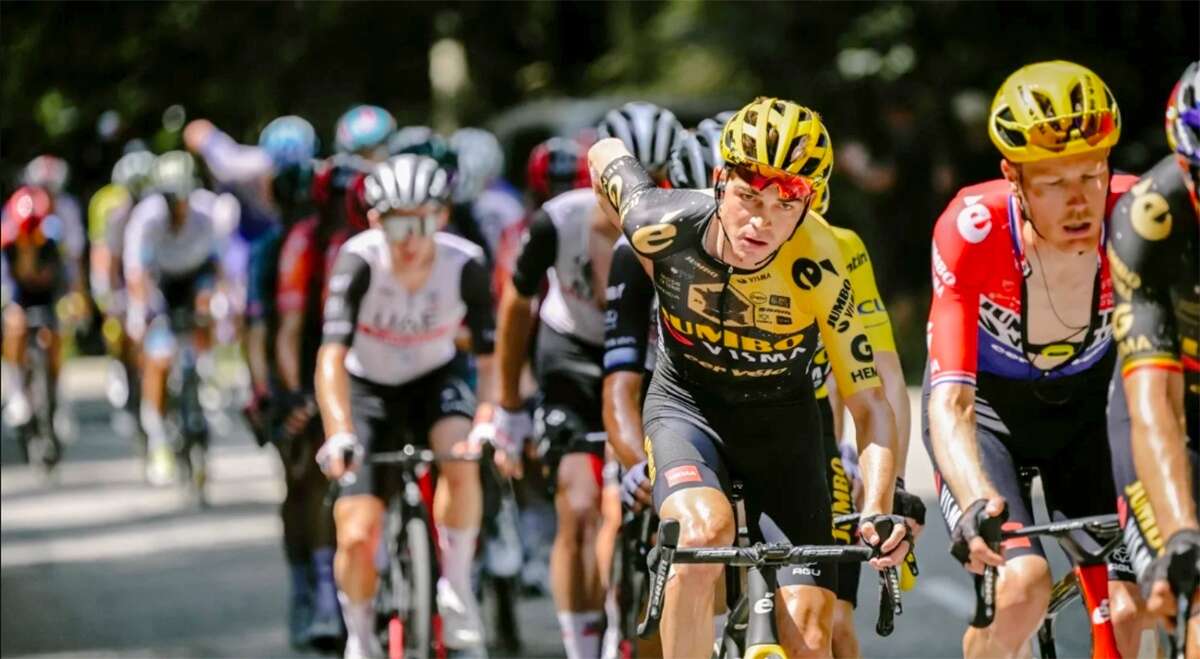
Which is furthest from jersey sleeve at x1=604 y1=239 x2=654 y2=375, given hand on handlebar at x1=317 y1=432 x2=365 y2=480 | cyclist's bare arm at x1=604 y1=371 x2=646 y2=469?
hand on handlebar at x1=317 y1=432 x2=365 y2=480

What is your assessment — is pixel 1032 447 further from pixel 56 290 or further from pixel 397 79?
pixel 397 79

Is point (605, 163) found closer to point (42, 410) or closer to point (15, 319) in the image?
point (42, 410)

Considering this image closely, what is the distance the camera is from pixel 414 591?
8.78m

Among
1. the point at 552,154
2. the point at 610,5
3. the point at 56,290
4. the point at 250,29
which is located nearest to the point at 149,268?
the point at 56,290

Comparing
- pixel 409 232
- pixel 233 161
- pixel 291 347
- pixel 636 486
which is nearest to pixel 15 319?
pixel 233 161

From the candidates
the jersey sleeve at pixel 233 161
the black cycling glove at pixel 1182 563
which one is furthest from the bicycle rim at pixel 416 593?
the jersey sleeve at pixel 233 161

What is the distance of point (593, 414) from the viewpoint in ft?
30.7

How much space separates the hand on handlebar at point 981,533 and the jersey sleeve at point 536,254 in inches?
138

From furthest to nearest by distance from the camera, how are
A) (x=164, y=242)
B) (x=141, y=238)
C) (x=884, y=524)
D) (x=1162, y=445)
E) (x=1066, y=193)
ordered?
(x=164, y=242)
(x=141, y=238)
(x=1066, y=193)
(x=884, y=524)
(x=1162, y=445)

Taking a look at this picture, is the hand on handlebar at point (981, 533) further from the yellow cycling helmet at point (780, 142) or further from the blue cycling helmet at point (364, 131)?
the blue cycling helmet at point (364, 131)

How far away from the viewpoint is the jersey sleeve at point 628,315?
7941 millimetres

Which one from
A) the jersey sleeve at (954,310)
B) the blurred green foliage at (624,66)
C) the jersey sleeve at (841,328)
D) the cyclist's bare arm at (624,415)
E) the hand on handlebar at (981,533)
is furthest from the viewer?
the blurred green foliage at (624,66)

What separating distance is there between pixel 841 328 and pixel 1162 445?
4.98ft

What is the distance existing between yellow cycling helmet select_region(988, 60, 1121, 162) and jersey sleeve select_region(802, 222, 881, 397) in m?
0.66
